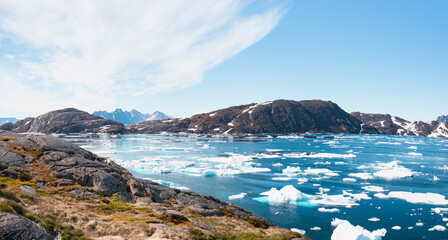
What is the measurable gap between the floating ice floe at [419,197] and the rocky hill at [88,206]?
28636 millimetres

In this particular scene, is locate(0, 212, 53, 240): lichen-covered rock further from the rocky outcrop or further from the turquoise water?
the turquoise water

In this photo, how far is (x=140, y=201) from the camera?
73.9ft

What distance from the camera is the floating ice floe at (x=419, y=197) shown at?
3831cm

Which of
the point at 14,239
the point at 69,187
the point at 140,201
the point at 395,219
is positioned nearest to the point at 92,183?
the point at 69,187

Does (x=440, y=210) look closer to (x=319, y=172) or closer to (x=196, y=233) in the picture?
(x=319, y=172)

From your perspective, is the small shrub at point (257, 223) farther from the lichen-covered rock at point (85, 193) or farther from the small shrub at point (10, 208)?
the small shrub at point (10, 208)

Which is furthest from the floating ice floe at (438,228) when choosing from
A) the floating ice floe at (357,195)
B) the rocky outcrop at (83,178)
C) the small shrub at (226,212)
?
the small shrub at (226,212)

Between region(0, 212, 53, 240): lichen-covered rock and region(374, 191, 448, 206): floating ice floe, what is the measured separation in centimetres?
4573

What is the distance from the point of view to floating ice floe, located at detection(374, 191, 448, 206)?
126ft

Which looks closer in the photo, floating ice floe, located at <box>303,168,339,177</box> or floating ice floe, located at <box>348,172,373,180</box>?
floating ice floe, located at <box>348,172,373,180</box>

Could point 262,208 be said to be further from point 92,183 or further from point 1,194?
point 1,194

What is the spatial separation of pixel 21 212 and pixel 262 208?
29857 mm

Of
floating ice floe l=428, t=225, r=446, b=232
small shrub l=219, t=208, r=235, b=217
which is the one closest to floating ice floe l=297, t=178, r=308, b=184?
floating ice floe l=428, t=225, r=446, b=232

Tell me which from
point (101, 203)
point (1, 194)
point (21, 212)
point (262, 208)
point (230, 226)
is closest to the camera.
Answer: point (21, 212)
